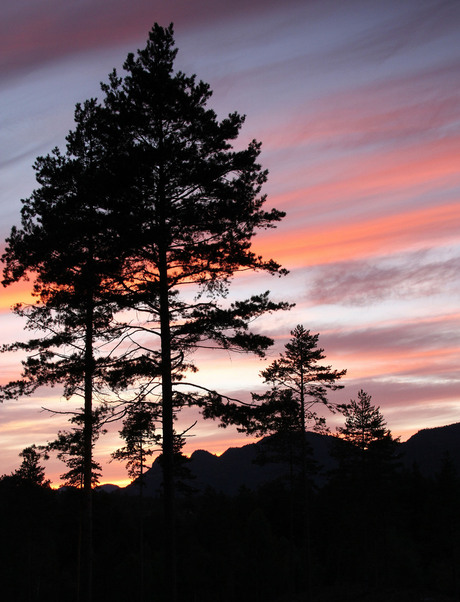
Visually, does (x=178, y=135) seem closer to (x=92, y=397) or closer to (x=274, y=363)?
(x=92, y=397)

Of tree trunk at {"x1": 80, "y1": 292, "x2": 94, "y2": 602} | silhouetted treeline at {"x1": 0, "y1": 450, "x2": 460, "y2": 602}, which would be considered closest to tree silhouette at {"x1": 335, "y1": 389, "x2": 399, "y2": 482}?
silhouetted treeline at {"x1": 0, "y1": 450, "x2": 460, "y2": 602}

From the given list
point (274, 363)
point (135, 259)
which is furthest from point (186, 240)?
point (274, 363)

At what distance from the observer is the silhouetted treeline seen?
5266cm

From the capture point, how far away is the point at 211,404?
50.7ft

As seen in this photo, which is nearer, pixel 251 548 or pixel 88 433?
pixel 88 433

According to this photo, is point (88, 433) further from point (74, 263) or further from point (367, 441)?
point (367, 441)

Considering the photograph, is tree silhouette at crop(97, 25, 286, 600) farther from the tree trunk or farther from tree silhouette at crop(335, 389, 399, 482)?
tree silhouette at crop(335, 389, 399, 482)

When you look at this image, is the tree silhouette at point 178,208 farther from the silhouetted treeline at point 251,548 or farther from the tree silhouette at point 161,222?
the silhouetted treeline at point 251,548

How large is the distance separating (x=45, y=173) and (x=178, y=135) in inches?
230

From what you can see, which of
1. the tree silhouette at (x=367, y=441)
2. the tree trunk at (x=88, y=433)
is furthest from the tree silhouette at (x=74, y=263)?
the tree silhouette at (x=367, y=441)

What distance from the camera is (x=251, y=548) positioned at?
60406 millimetres

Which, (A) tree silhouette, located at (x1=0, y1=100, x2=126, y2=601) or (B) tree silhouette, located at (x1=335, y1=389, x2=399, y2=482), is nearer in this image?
(A) tree silhouette, located at (x1=0, y1=100, x2=126, y2=601)

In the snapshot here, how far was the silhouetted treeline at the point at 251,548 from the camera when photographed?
52.7 metres

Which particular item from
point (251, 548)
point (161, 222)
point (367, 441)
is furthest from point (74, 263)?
point (251, 548)
